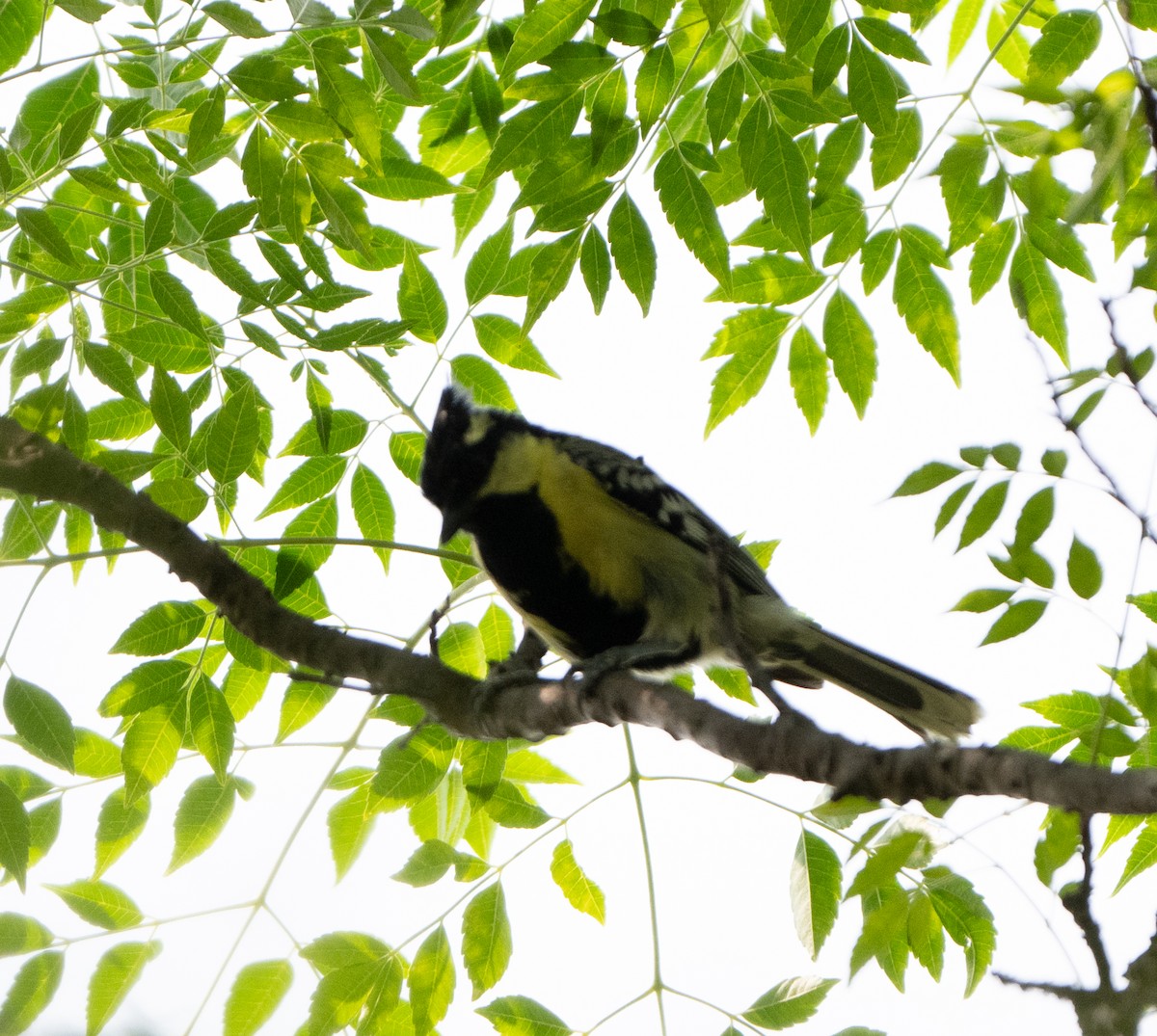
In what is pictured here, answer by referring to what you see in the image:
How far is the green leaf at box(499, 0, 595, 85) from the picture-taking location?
229 centimetres

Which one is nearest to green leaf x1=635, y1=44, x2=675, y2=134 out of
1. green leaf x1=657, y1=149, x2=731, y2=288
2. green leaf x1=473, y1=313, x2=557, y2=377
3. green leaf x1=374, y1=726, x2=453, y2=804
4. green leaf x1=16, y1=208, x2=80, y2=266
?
green leaf x1=657, y1=149, x2=731, y2=288

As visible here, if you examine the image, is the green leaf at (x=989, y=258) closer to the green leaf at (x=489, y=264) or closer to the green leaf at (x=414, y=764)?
the green leaf at (x=489, y=264)

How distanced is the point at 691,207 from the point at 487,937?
1.59 meters

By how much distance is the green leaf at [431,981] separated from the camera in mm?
Result: 2408

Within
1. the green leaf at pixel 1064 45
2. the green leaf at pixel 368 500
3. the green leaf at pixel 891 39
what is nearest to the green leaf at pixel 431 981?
the green leaf at pixel 368 500

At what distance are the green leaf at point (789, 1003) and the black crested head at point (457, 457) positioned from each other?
149 cm

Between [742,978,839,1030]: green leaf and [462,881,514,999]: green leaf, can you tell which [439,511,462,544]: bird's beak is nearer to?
[462,881,514,999]: green leaf

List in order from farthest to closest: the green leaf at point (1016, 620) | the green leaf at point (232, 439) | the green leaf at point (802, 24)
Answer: the green leaf at point (232, 439) < the green leaf at point (802, 24) < the green leaf at point (1016, 620)

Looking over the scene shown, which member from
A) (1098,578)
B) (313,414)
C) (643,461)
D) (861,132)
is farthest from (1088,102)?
(643,461)

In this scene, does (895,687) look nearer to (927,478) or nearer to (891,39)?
(927,478)

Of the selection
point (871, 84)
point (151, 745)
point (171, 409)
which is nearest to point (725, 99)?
point (871, 84)

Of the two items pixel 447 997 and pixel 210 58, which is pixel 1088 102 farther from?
pixel 447 997

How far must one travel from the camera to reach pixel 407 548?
2490 millimetres

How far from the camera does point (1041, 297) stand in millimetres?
2842
